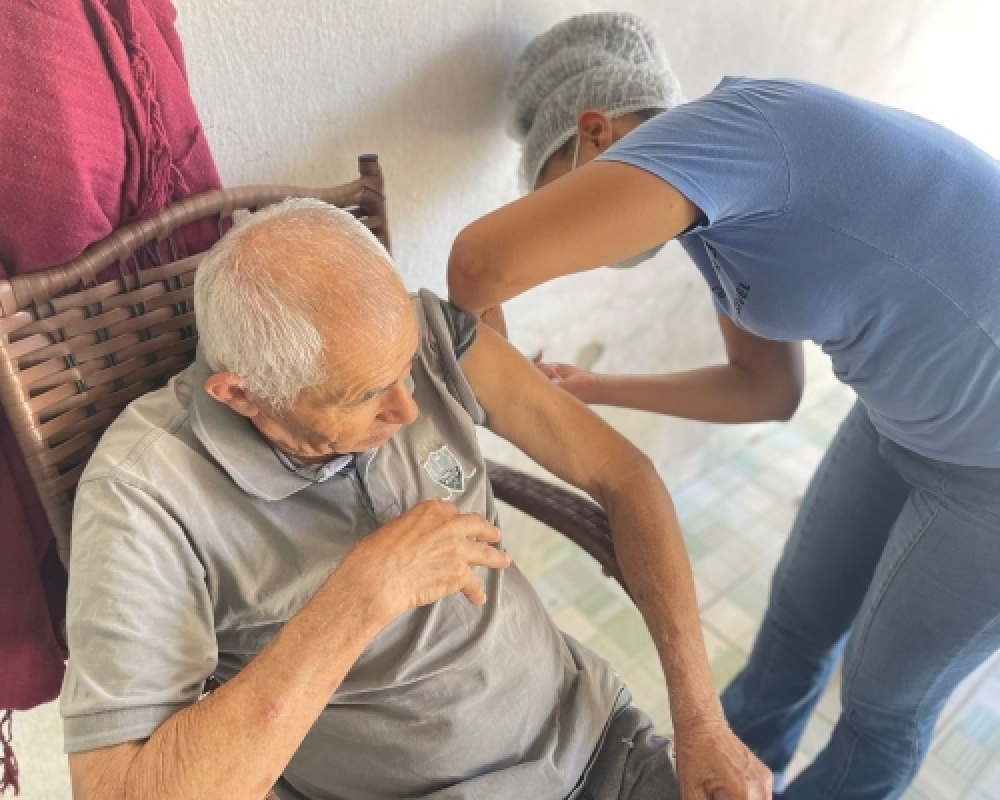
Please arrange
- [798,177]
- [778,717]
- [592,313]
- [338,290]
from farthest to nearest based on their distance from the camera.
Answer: [592,313]
[778,717]
[798,177]
[338,290]

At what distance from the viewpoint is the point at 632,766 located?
3.86 feet

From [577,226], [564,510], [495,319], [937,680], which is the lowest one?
[937,680]

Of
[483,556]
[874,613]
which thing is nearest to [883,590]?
[874,613]

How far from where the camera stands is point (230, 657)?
3.39 feet

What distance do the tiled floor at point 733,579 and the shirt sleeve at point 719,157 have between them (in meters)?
1.26

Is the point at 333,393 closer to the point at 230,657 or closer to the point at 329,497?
the point at 329,497

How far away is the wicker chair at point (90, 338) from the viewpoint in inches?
36.1

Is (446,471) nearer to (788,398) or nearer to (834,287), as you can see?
(834,287)

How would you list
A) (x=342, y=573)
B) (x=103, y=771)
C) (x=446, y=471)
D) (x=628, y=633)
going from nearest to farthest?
(x=103, y=771) → (x=342, y=573) → (x=446, y=471) → (x=628, y=633)

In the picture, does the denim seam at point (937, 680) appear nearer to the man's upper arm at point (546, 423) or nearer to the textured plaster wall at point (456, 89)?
the man's upper arm at point (546, 423)

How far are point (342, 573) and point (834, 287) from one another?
70 cm

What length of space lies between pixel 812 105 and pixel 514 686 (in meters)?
0.84

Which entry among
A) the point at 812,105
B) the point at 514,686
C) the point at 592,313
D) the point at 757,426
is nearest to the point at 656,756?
the point at 514,686

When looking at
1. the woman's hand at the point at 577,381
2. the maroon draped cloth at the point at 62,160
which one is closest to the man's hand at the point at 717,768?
the woman's hand at the point at 577,381
